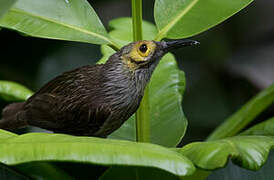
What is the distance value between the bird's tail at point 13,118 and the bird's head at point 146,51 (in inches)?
17.0

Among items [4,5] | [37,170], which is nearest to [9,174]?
[37,170]

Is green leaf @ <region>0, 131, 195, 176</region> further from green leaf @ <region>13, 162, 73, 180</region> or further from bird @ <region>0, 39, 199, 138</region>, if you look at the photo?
bird @ <region>0, 39, 199, 138</region>

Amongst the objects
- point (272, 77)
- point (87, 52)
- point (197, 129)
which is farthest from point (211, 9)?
point (272, 77)

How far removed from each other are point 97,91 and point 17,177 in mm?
615

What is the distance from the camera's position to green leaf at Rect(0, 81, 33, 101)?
178 centimetres

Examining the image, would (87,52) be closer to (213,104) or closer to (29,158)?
(213,104)

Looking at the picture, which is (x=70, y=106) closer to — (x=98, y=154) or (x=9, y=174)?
(x=9, y=174)

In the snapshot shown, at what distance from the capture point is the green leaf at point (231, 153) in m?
0.98

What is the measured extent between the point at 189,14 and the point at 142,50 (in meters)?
0.26

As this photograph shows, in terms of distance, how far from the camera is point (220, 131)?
1.85 meters

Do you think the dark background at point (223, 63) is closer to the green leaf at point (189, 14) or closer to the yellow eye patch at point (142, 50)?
the yellow eye patch at point (142, 50)

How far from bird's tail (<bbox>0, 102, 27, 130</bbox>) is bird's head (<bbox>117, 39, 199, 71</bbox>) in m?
0.43

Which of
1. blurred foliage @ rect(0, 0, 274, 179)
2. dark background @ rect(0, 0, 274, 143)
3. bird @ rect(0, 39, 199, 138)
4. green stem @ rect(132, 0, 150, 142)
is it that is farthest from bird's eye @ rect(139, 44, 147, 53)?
dark background @ rect(0, 0, 274, 143)

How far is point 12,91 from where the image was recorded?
1804 mm
